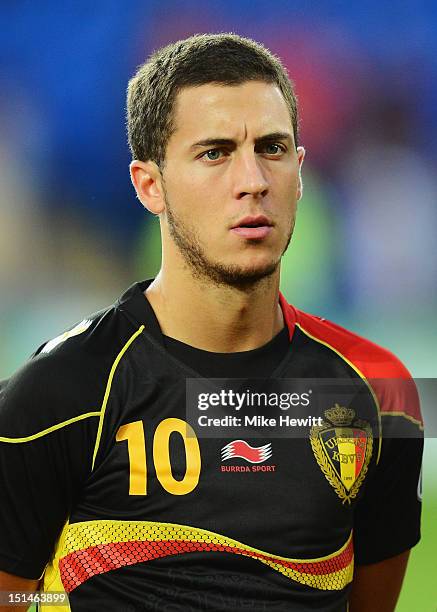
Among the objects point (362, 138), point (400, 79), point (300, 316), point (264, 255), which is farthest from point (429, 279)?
point (264, 255)

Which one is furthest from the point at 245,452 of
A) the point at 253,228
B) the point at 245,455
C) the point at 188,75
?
the point at 188,75

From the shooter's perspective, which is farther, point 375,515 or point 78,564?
point 375,515

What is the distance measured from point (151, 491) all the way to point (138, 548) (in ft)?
0.31

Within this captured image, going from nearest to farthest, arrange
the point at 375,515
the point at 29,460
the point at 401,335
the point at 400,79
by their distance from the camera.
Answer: the point at 29,460 < the point at 375,515 < the point at 401,335 < the point at 400,79

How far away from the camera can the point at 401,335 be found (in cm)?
385

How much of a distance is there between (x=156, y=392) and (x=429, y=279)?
105 inches

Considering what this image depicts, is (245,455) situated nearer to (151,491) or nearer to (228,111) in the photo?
(151,491)

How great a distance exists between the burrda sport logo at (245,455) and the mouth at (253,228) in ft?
1.16

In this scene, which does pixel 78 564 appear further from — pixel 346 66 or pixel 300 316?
pixel 346 66

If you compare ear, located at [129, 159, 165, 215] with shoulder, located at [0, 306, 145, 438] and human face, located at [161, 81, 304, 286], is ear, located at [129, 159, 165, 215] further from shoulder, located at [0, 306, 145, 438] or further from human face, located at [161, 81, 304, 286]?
shoulder, located at [0, 306, 145, 438]

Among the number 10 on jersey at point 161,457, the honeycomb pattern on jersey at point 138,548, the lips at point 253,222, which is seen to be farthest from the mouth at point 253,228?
the honeycomb pattern on jersey at point 138,548

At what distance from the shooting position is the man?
1387 mm

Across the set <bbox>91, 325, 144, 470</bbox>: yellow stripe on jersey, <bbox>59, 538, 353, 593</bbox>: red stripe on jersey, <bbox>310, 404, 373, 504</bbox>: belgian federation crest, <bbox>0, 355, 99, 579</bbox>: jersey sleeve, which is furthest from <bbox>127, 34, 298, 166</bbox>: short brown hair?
<bbox>59, 538, 353, 593</bbox>: red stripe on jersey

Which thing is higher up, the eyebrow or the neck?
the eyebrow
